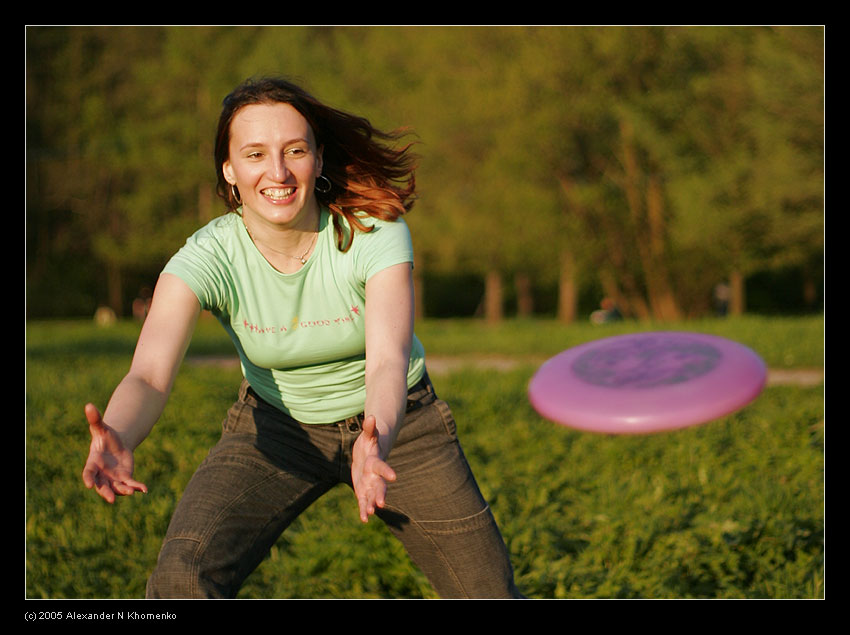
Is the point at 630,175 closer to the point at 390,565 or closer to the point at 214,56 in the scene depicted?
the point at 214,56

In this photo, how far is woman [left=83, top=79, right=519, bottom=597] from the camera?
8.77 feet

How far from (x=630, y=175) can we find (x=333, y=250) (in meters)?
22.1

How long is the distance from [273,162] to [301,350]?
Answer: 59 cm

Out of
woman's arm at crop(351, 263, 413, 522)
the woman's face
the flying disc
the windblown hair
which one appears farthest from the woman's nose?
the flying disc

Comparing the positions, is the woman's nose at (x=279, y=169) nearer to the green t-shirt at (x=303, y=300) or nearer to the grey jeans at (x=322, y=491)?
the green t-shirt at (x=303, y=300)

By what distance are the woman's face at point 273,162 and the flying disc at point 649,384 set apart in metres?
2.20

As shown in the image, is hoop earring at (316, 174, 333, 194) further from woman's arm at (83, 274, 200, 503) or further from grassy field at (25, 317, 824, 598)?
grassy field at (25, 317, 824, 598)

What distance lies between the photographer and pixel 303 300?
2.83 meters

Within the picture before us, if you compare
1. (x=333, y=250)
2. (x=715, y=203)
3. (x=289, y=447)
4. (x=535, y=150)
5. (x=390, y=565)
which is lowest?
(x=390, y=565)

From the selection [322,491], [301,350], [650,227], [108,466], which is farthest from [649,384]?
[650,227]

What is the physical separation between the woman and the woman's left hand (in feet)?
0.92
